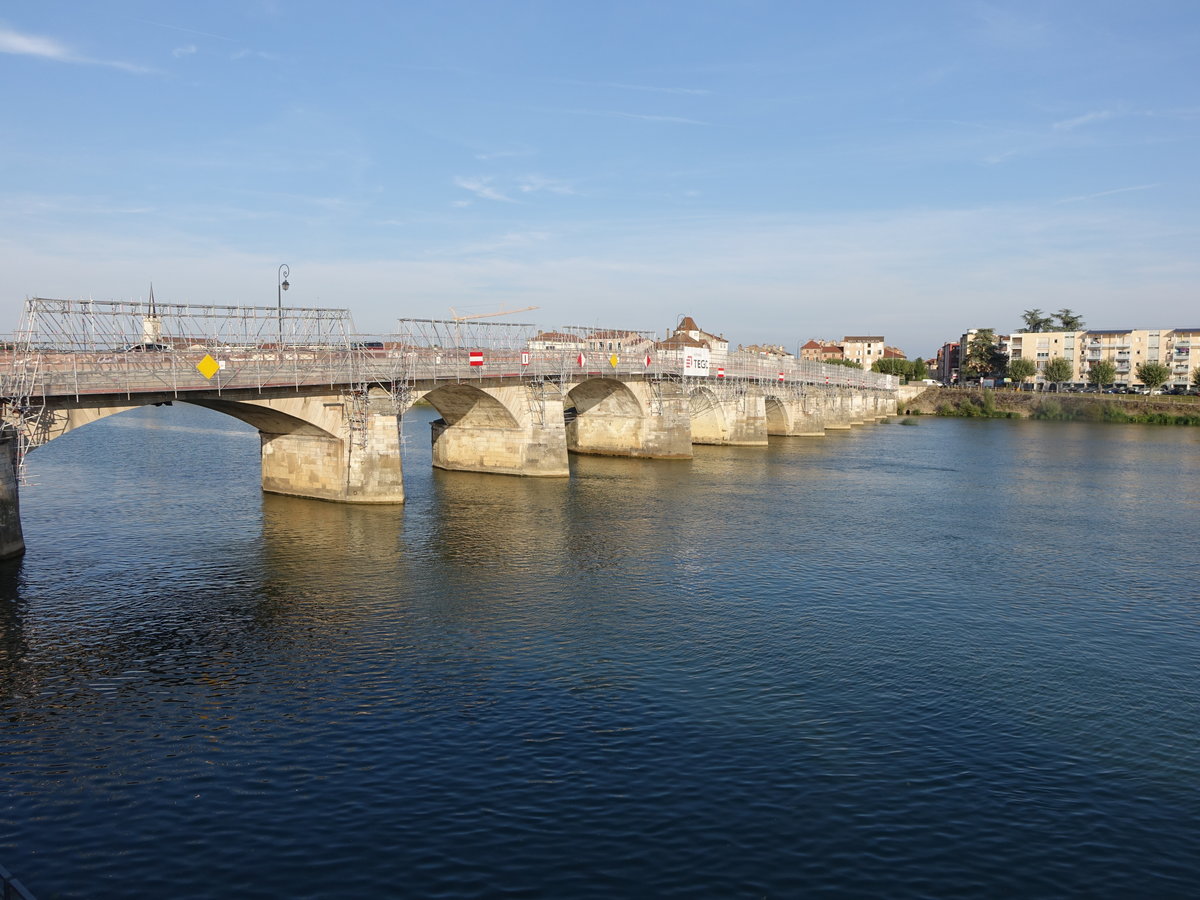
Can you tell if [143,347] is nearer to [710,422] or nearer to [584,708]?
[584,708]

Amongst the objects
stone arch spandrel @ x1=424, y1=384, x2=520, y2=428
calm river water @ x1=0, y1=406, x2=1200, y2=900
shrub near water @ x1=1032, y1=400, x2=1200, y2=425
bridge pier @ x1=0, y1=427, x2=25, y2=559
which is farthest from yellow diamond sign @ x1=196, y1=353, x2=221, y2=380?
shrub near water @ x1=1032, y1=400, x2=1200, y2=425

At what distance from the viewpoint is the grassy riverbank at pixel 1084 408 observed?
172 metres

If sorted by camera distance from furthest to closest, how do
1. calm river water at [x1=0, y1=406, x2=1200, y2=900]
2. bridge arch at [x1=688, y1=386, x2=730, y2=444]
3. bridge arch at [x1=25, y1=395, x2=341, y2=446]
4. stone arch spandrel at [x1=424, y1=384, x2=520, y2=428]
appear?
1. bridge arch at [x1=688, y1=386, x2=730, y2=444]
2. stone arch spandrel at [x1=424, y1=384, x2=520, y2=428]
3. bridge arch at [x1=25, y1=395, x2=341, y2=446]
4. calm river water at [x1=0, y1=406, x2=1200, y2=900]

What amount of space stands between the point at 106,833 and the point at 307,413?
Result: 1397 inches

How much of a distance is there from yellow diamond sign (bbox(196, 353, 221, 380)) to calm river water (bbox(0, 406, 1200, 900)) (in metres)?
8.42

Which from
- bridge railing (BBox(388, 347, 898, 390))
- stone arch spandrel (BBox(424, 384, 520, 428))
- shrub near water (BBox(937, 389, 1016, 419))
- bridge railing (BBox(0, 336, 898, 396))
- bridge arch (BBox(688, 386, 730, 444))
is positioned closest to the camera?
bridge railing (BBox(0, 336, 898, 396))

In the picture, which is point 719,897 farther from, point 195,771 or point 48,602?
point 48,602

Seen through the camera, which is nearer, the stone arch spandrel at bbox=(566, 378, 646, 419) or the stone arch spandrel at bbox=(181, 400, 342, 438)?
the stone arch spandrel at bbox=(181, 400, 342, 438)

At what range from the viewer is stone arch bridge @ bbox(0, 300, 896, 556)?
39312 mm

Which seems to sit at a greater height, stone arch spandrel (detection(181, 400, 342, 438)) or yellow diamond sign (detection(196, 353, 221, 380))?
yellow diamond sign (detection(196, 353, 221, 380))

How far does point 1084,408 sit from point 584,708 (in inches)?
7080

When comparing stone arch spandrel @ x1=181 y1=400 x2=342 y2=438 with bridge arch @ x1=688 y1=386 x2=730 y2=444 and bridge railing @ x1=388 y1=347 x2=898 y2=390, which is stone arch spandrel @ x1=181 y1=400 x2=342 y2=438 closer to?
bridge railing @ x1=388 y1=347 x2=898 y2=390

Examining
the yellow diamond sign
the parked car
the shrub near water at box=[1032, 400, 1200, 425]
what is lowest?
the shrub near water at box=[1032, 400, 1200, 425]

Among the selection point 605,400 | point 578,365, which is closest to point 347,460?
point 578,365
